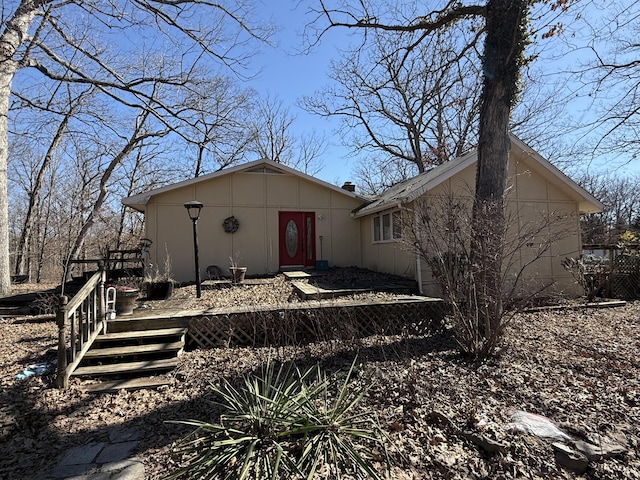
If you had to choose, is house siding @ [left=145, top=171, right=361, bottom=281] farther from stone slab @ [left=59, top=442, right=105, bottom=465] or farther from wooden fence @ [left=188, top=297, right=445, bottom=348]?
stone slab @ [left=59, top=442, right=105, bottom=465]

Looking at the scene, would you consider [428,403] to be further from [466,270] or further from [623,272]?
[623,272]

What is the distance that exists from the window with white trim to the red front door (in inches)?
87.5

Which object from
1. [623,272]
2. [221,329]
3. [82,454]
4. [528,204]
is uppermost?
[528,204]

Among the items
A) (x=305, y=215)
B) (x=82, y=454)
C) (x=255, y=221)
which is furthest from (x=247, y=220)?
(x=82, y=454)

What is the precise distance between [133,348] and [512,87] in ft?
21.0

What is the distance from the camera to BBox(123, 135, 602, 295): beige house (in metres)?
9.70

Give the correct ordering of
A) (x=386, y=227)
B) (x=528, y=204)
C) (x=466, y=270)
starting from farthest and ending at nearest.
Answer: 1. (x=386, y=227)
2. (x=528, y=204)
3. (x=466, y=270)

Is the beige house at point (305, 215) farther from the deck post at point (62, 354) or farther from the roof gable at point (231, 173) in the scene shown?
the deck post at point (62, 354)

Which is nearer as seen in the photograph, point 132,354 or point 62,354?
point 62,354

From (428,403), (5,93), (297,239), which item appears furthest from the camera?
(297,239)

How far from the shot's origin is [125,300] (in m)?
5.46

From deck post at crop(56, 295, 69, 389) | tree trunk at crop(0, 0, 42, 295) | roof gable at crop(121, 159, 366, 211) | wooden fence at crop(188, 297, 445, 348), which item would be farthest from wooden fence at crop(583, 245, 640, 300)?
tree trunk at crop(0, 0, 42, 295)

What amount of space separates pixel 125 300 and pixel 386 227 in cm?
734

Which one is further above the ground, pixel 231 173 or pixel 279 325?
pixel 231 173
